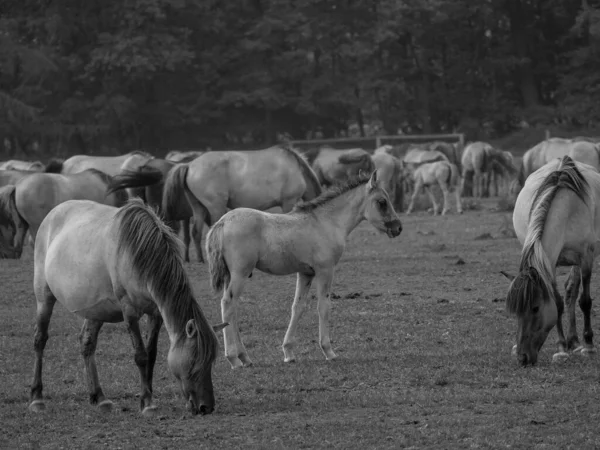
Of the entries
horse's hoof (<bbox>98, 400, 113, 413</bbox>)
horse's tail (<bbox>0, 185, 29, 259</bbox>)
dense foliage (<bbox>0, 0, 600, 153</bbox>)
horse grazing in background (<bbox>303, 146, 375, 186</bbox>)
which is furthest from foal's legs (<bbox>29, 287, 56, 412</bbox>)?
dense foliage (<bbox>0, 0, 600, 153</bbox>)

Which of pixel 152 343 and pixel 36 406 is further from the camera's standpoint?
pixel 36 406

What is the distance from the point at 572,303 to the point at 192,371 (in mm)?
4160

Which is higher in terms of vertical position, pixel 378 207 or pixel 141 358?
pixel 378 207

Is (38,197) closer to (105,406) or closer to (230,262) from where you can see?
(230,262)

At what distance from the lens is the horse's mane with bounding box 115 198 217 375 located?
816 centimetres

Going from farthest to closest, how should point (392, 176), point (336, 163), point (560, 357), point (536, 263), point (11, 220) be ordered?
point (392, 176) → point (336, 163) → point (11, 220) → point (560, 357) → point (536, 263)

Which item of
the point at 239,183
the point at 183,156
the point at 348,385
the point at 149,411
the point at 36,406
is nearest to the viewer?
the point at 149,411

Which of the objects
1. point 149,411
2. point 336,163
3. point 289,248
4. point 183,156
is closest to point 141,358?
point 149,411

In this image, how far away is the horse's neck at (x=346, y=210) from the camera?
36.4 ft

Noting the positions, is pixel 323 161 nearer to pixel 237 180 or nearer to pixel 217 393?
pixel 237 180

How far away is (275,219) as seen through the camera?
35.3ft

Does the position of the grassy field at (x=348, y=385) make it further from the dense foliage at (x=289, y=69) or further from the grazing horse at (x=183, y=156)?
the dense foliage at (x=289, y=69)

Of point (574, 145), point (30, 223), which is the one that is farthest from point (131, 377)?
point (574, 145)

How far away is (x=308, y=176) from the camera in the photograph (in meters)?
19.0
